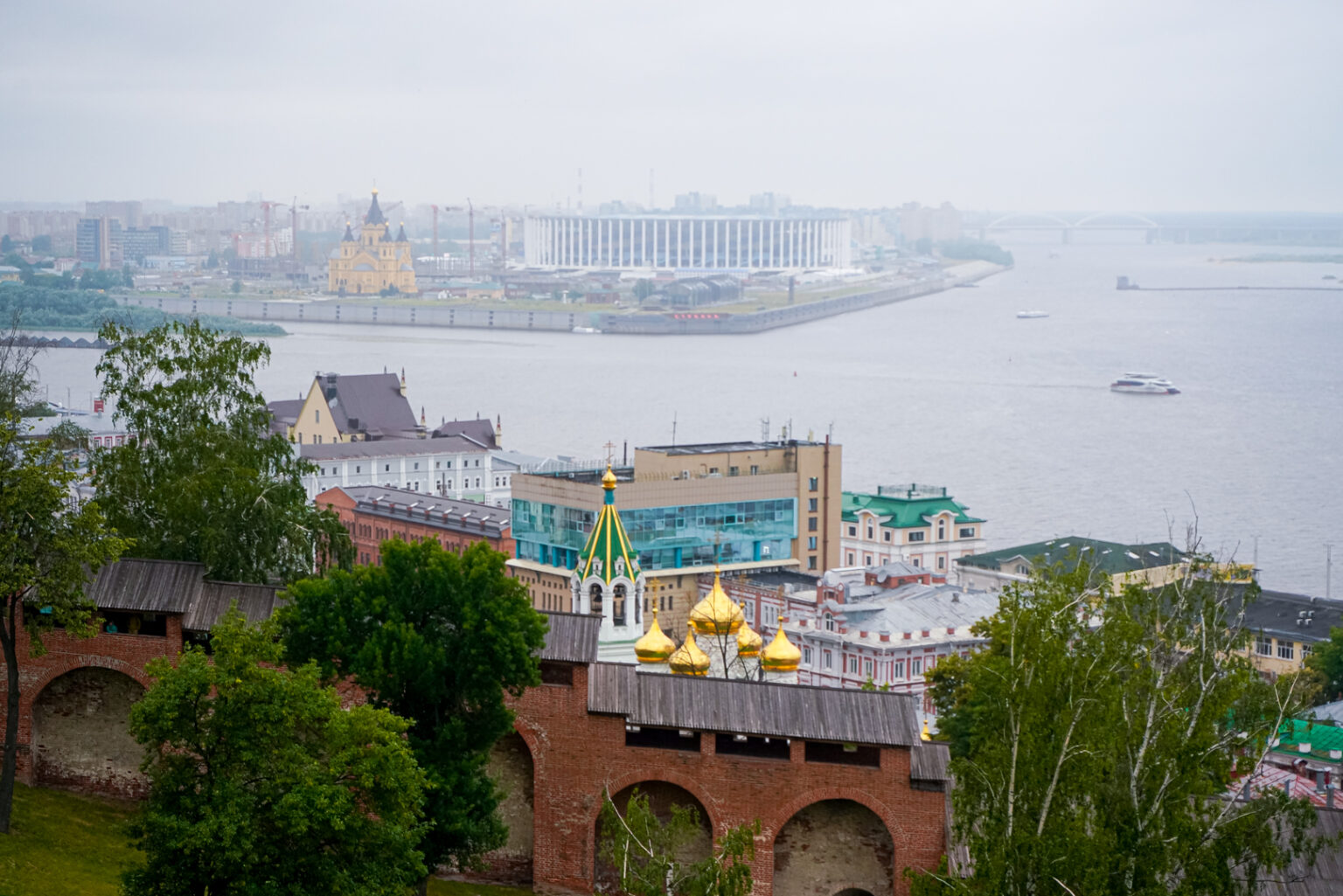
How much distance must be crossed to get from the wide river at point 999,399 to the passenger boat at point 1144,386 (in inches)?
25.9

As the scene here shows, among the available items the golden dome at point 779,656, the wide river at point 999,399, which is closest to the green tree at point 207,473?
the golden dome at point 779,656

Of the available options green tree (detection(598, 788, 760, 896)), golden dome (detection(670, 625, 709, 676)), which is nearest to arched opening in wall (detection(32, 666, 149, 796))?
green tree (detection(598, 788, 760, 896))

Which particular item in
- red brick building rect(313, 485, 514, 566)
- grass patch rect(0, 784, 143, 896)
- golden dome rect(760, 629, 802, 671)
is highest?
grass patch rect(0, 784, 143, 896)

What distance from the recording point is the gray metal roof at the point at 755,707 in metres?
12.1

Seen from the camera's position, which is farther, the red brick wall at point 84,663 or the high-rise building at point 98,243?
the high-rise building at point 98,243

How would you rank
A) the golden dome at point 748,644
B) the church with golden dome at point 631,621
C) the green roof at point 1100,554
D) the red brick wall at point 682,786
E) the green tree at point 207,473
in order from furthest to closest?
the green roof at point 1100,554, the golden dome at point 748,644, the church with golden dome at point 631,621, the green tree at point 207,473, the red brick wall at point 682,786

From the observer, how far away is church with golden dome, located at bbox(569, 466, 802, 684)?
61.0 ft

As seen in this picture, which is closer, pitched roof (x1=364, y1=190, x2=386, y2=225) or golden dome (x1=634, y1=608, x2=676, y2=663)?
golden dome (x1=634, y1=608, x2=676, y2=663)

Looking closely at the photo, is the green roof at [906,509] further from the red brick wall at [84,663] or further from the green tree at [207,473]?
the red brick wall at [84,663]

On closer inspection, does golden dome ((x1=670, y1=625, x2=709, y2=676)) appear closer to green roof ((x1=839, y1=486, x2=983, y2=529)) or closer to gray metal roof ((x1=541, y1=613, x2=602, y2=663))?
gray metal roof ((x1=541, y1=613, x2=602, y2=663))

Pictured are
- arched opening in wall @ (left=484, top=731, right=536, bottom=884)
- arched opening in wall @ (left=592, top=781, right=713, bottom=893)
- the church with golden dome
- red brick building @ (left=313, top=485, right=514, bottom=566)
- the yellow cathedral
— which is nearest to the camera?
arched opening in wall @ (left=592, top=781, right=713, bottom=893)

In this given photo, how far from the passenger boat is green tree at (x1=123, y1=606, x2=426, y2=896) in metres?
69.3

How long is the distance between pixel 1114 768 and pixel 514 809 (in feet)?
13.5

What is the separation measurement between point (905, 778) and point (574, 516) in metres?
23.8
